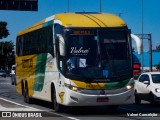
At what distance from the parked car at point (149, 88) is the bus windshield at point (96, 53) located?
449 cm

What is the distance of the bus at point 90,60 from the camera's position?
53.7ft

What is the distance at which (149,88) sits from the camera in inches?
842

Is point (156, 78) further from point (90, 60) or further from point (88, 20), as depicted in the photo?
point (90, 60)

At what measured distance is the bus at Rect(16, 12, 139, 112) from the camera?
53.7ft

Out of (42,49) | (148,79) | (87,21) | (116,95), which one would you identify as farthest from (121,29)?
(148,79)

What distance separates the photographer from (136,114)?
56.2 feet

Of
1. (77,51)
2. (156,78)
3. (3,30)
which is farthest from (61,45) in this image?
(3,30)

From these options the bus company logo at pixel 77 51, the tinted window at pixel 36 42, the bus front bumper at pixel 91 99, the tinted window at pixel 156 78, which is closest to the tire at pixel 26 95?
the tinted window at pixel 36 42

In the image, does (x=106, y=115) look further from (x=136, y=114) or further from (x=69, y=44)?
(x=69, y=44)

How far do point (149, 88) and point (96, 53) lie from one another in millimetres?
5437

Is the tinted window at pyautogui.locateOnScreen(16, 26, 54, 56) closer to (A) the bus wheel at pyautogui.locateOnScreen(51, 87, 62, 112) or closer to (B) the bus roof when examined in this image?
(B) the bus roof

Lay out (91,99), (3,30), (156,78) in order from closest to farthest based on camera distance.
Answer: (91,99) → (156,78) → (3,30)

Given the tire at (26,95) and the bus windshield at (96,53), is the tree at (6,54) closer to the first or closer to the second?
the tire at (26,95)

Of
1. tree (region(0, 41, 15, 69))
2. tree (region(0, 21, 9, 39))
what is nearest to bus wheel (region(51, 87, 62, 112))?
tree (region(0, 21, 9, 39))
